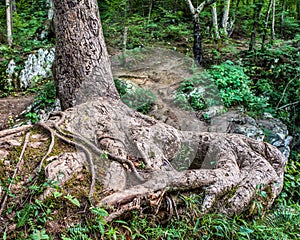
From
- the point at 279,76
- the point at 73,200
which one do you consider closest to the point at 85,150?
the point at 73,200

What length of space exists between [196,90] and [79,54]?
4.28m

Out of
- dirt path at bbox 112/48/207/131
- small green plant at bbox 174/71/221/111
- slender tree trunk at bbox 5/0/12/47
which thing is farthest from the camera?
slender tree trunk at bbox 5/0/12/47

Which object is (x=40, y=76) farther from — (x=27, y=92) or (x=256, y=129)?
(x=256, y=129)

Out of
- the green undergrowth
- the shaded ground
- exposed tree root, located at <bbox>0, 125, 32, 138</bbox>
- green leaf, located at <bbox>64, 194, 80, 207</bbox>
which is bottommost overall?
the shaded ground

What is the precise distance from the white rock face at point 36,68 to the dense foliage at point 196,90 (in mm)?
311

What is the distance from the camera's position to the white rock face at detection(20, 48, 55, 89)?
8688 mm

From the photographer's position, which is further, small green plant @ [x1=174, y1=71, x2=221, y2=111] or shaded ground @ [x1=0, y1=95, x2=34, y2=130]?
small green plant @ [x1=174, y1=71, x2=221, y2=111]

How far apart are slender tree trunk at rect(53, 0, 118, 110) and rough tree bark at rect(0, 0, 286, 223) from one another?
0.05 ft

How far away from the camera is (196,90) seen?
313 inches

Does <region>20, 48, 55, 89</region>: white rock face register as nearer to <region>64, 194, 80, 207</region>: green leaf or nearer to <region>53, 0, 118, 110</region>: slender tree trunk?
<region>53, 0, 118, 110</region>: slender tree trunk

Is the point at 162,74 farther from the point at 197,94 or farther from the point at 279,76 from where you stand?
the point at 279,76

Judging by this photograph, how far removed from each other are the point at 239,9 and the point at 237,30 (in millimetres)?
1570

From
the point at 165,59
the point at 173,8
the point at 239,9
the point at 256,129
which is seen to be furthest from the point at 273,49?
the point at 173,8

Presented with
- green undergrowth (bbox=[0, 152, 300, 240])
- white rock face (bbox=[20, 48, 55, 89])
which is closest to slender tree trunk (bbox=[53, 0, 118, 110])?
green undergrowth (bbox=[0, 152, 300, 240])
